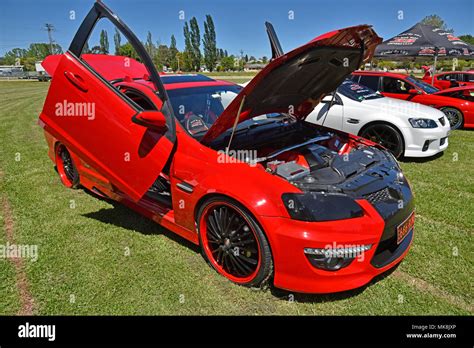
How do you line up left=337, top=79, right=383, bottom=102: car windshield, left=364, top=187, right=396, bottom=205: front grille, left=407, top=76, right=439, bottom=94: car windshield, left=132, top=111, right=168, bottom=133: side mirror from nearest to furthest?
left=364, top=187, right=396, bottom=205: front grille < left=132, top=111, right=168, bottom=133: side mirror < left=337, top=79, right=383, bottom=102: car windshield < left=407, top=76, right=439, bottom=94: car windshield

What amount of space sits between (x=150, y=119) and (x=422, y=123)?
4758 millimetres

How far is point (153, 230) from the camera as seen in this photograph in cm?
345

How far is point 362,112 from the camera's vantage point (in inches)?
224

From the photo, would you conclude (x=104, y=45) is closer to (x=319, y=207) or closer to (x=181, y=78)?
(x=181, y=78)

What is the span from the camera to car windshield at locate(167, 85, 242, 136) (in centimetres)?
296

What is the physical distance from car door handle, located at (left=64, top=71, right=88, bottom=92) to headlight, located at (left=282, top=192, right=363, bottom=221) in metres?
1.98

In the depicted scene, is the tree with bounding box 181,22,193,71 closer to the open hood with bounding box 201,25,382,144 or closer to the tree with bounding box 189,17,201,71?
the tree with bounding box 189,17,201,71

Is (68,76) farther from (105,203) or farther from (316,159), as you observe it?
(316,159)

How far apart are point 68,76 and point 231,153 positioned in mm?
1635

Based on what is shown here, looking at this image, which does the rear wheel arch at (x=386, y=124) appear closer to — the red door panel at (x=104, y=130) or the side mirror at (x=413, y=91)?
the side mirror at (x=413, y=91)

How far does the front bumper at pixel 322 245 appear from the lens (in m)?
2.12

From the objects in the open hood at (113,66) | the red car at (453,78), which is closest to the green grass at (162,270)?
the open hood at (113,66)

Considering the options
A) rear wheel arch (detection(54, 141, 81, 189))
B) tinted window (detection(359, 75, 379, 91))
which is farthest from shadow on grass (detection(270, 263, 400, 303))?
tinted window (detection(359, 75, 379, 91))

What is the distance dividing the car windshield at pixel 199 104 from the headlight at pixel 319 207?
110 cm
